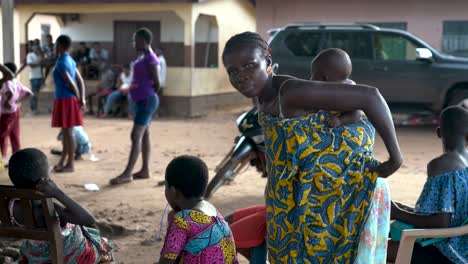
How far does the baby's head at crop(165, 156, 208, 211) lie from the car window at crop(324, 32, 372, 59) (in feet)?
31.8

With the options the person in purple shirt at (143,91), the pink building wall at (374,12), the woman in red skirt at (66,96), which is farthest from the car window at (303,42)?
the person in purple shirt at (143,91)

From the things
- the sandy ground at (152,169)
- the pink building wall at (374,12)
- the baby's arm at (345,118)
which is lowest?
the sandy ground at (152,169)

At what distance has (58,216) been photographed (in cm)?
288

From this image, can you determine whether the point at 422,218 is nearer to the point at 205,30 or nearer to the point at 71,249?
the point at 71,249

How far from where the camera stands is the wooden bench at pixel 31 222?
9.03 feet

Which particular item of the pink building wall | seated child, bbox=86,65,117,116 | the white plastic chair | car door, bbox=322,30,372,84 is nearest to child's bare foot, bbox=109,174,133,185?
the white plastic chair

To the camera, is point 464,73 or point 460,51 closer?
point 464,73

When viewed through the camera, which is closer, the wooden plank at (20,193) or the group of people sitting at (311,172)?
the group of people sitting at (311,172)

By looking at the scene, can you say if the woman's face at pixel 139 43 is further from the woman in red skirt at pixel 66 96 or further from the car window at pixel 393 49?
the car window at pixel 393 49

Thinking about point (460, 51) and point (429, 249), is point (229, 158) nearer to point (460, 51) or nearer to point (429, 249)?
point (429, 249)

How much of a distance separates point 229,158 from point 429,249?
11.0ft

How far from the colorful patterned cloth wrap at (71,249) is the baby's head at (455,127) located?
1752mm

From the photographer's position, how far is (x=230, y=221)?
305 cm

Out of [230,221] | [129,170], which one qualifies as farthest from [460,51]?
[230,221]
